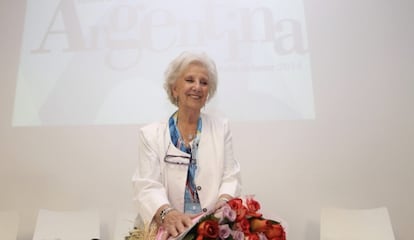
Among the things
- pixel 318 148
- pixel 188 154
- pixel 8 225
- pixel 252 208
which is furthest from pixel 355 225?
pixel 8 225

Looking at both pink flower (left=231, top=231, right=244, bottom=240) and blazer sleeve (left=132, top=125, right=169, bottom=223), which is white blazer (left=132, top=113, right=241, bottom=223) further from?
pink flower (left=231, top=231, right=244, bottom=240)

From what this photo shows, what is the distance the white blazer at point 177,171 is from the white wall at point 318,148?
1.00m

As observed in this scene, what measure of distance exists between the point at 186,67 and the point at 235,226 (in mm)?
826

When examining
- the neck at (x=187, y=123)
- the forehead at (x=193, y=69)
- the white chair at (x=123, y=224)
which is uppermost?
the forehead at (x=193, y=69)

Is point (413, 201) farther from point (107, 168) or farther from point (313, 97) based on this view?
point (107, 168)

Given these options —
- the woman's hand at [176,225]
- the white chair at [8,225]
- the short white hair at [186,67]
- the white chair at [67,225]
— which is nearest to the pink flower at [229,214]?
the woman's hand at [176,225]

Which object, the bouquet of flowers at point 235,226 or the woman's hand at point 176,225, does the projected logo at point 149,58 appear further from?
the bouquet of flowers at point 235,226

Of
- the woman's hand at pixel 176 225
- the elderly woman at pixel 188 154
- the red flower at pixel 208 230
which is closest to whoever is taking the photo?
the red flower at pixel 208 230

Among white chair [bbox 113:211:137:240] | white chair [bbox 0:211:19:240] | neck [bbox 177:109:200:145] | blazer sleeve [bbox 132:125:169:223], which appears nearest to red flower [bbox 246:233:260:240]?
blazer sleeve [bbox 132:125:169:223]

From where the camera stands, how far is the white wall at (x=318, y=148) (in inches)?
90.7

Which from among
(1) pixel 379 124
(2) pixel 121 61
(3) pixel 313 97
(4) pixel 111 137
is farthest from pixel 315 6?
(4) pixel 111 137

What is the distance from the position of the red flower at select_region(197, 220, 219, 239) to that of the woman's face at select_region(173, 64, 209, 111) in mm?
715

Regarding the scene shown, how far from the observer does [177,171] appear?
4.33 feet

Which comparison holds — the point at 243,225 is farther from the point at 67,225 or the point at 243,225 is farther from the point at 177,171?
the point at 67,225
